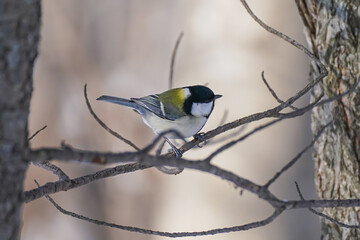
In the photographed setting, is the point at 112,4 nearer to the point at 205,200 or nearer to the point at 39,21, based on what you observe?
the point at 205,200

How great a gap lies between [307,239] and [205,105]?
5.10 feet

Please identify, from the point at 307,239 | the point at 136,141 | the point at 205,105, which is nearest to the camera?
the point at 205,105

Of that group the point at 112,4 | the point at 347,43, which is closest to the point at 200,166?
the point at 347,43

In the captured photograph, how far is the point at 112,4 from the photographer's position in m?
4.47

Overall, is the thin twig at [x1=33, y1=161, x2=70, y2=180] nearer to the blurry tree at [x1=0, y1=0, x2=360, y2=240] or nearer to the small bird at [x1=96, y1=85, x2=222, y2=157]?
the blurry tree at [x1=0, y1=0, x2=360, y2=240]

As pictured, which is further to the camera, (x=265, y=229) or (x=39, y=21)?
(x=265, y=229)

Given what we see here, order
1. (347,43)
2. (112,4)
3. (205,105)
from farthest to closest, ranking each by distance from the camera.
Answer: (112,4)
(205,105)
(347,43)

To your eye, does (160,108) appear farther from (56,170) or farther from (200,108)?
(56,170)

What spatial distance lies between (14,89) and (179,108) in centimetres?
112

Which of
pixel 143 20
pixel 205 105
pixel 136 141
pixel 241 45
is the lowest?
pixel 205 105

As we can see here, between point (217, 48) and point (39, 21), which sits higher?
point (217, 48)

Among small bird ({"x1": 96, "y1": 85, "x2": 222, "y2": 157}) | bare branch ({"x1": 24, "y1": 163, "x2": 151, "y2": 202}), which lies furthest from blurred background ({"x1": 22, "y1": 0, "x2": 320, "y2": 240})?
bare branch ({"x1": 24, "y1": 163, "x2": 151, "y2": 202})

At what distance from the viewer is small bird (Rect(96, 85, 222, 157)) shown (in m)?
1.69

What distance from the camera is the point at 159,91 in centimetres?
389
